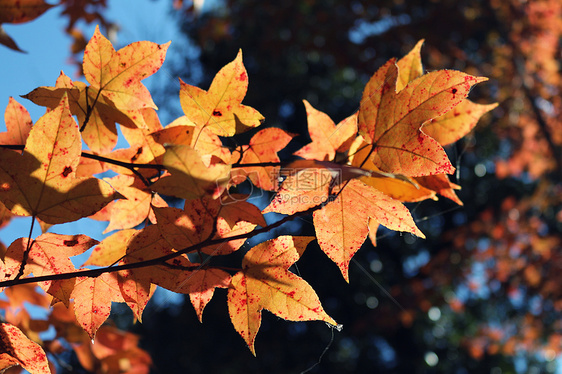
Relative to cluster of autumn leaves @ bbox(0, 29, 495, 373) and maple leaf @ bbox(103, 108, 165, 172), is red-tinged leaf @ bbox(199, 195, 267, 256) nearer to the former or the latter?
cluster of autumn leaves @ bbox(0, 29, 495, 373)

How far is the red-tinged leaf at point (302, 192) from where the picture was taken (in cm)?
35

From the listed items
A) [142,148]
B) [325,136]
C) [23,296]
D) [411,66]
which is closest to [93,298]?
[142,148]

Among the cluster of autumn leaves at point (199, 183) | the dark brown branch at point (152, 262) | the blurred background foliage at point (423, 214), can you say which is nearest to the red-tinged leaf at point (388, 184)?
the cluster of autumn leaves at point (199, 183)

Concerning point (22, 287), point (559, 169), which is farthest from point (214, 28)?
point (22, 287)

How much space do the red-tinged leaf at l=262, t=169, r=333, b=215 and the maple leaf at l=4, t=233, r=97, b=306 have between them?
0.17m

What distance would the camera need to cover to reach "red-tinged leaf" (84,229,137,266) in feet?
1.38

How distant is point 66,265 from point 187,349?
203 inches

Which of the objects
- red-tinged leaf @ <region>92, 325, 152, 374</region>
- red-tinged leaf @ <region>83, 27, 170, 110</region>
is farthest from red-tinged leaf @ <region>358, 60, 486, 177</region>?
red-tinged leaf @ <region>92, 325, 152, 374</region>

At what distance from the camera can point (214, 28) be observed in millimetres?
4367

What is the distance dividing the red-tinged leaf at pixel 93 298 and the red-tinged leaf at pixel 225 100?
0.61 ft

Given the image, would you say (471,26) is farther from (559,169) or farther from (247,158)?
(247,158)

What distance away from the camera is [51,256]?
0.36 meters

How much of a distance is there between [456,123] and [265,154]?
0.24 metres

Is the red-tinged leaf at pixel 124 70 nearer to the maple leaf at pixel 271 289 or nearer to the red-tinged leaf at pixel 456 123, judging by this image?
the maple leaf at pixel 271 289
